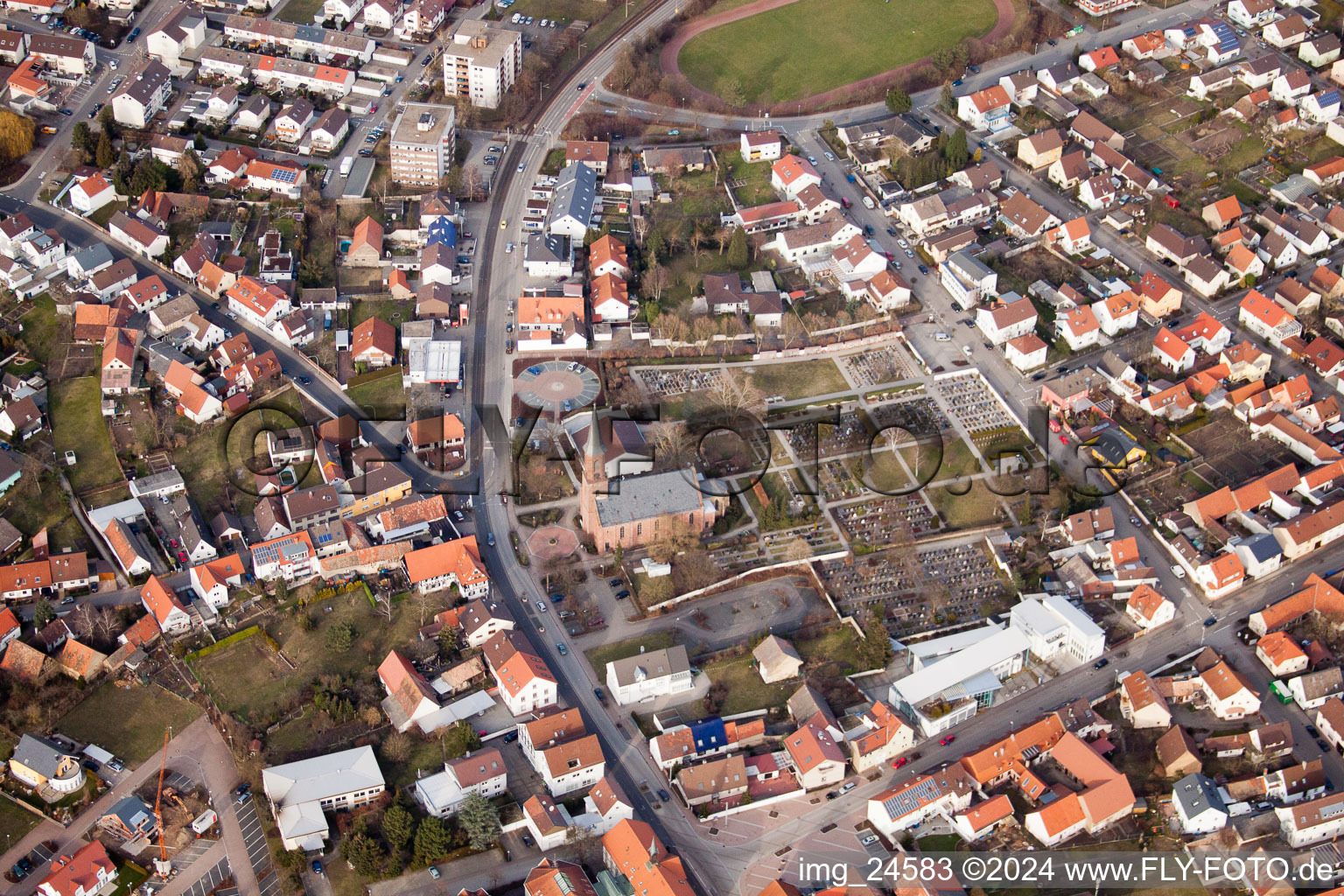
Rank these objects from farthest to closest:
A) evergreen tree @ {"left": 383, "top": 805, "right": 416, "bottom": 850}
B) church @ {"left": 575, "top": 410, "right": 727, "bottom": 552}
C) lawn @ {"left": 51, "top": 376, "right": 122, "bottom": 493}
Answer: lawn @ {"left": 51, "top": 376, "right": 122, "bottom": 493} → church @ {"left": 575, "top": 410, "right": 727, "bottom": 552} → evergreen tree @ {"left": 383, "top": 805, "right": 416, "bottom": 850}

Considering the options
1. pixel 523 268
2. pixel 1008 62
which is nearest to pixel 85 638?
pixel 523 268

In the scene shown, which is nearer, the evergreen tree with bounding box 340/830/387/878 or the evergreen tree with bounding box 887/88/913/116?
the evergreen tree with bounding box 340/830/387/878

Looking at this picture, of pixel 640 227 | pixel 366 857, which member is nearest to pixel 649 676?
pixel 366 857

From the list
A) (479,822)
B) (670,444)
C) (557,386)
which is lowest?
(479,822)

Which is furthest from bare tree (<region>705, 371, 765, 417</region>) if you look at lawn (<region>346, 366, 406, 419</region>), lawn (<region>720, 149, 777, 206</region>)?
lawn (<region>720, 149, 777, 206</region>)

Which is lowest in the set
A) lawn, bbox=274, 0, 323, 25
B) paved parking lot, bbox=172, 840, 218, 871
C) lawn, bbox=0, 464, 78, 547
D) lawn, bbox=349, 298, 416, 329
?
paved parking lot, bbox=172, 840, 218, 871

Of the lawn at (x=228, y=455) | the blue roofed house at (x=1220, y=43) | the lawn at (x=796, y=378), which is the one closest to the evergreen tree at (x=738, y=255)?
the lawn at (x=796, y=378)

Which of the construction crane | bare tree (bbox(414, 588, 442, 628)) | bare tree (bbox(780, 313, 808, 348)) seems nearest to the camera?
the construction crane

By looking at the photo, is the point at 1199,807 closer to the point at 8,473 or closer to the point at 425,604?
the point at 425,604

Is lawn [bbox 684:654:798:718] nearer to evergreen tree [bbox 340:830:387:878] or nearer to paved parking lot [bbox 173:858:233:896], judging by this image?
evergreen tree [bbox 340:830:387:878]
